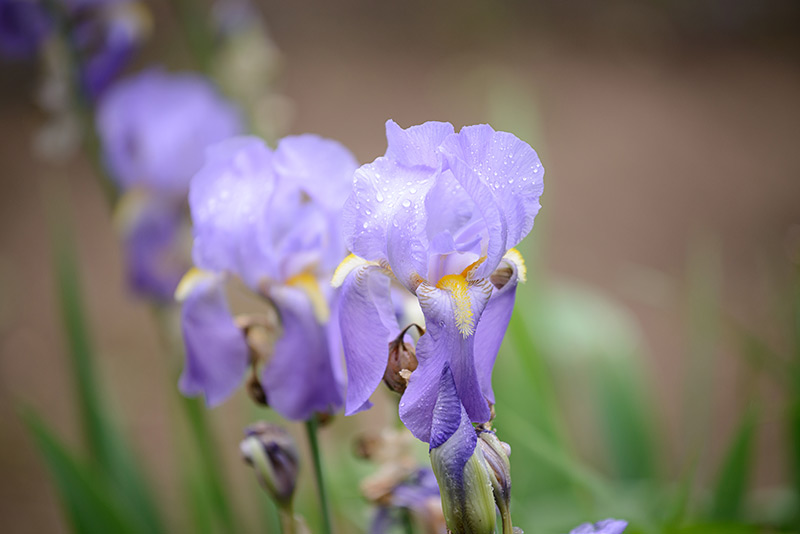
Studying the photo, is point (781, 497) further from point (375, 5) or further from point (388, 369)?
point (375, 5)

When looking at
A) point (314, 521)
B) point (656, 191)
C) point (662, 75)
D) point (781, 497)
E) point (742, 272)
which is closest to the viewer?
point (314, 521)

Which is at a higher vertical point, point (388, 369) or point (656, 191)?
point (388, 369)

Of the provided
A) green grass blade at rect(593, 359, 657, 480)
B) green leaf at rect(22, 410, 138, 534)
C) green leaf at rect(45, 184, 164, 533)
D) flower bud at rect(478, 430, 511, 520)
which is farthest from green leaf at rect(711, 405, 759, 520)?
green leaf at rect(45, 184, 164, 533)

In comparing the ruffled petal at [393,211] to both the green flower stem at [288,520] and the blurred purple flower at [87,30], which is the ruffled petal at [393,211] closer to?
the green flower stem at [288,520]

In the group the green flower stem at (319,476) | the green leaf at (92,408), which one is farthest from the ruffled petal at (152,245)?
the green flower stem at (319,476)

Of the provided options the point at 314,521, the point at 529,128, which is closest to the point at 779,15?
the point at 529,128

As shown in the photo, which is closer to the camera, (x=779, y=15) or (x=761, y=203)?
(x=761, y=203)
